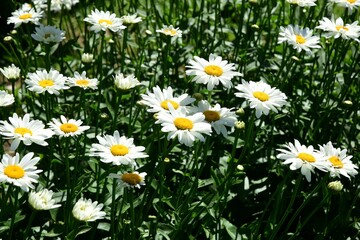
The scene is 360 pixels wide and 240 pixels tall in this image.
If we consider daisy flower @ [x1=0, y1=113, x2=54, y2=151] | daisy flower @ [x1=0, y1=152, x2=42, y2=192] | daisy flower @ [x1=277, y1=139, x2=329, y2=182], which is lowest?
daisy flower @ [x1=277, y1=139, x2=329, y2=182]

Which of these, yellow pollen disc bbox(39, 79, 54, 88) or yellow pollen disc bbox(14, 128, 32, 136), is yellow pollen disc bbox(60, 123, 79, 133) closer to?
yellow pollen disc bbox(14, 128, 32, 136)

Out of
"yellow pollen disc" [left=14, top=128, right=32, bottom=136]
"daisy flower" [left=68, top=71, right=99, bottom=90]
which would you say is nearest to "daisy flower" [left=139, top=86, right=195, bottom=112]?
"daisy flower" [left=68, top=71, right=99, bottom=90]

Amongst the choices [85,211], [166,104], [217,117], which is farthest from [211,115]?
[85,211]

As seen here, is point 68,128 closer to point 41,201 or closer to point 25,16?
point 41,201

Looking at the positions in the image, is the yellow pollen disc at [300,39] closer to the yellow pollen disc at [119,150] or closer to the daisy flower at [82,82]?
the daisy flower at [82,82]

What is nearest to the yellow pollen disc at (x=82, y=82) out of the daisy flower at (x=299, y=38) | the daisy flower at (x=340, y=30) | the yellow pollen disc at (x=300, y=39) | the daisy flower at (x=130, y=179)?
the daisy flower at (x=130, y=179)

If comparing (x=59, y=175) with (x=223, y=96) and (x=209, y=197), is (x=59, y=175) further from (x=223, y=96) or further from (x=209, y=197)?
(x=223, y=96)

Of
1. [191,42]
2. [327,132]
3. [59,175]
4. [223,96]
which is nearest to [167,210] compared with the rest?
[59,175]
